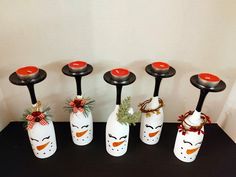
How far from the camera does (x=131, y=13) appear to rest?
0.70m

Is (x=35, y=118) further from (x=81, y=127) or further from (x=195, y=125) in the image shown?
(x=195, y=125)

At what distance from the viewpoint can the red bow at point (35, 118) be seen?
0.65m

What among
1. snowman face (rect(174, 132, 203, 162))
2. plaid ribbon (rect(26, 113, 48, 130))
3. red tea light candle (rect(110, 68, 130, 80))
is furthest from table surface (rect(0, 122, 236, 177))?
red tea light candle (rect(110, 68, 130, 80))

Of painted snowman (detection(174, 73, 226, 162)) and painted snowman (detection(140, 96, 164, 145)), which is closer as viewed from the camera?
painted snowman (detection(174, 73, 226, 162))

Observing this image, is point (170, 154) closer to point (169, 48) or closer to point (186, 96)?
point (186, 96)

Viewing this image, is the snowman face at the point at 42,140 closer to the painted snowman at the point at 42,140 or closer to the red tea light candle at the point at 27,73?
the painted snowman at the point at 42,140

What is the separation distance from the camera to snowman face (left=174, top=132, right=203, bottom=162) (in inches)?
26.5

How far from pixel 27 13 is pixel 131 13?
365 millimetres

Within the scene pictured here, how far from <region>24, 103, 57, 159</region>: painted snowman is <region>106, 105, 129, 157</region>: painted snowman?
0.21 meters

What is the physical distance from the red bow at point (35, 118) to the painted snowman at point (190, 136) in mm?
476

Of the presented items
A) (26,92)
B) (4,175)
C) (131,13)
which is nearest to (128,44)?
(131,13)

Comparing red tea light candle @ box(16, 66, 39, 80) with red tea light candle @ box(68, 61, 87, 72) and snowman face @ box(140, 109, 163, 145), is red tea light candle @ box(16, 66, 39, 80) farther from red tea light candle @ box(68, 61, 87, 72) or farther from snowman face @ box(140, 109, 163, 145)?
snowman face @ box(140, 109, 163, 145)

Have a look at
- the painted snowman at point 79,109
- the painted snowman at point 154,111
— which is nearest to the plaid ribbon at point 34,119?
the painted snowman at point 79,109

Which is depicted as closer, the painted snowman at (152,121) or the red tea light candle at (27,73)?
the red tea light candle at (27,73)
